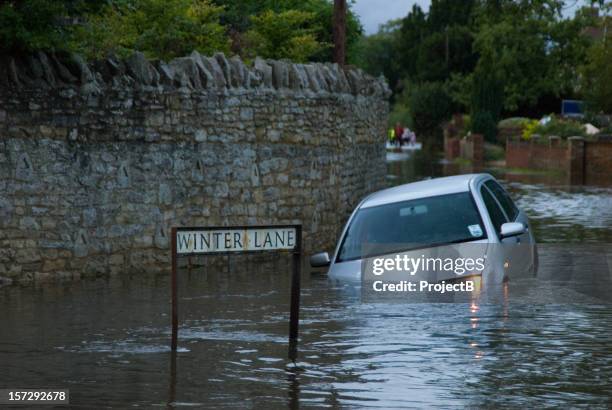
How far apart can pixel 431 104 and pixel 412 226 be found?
2890 inches

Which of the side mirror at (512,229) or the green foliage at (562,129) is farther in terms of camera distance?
the green foliage at (562,129)

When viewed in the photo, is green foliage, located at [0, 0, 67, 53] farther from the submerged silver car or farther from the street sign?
the street sign

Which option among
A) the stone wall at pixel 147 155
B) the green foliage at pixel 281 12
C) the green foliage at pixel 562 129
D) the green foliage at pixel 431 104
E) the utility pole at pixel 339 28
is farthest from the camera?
the green foliage at pixel 431 104

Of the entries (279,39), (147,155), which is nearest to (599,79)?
(279,39)

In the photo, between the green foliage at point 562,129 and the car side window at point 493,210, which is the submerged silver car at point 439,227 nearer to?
the car side window at point 493,210

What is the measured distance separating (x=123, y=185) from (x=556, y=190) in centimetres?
2030

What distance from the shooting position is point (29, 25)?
645 inches

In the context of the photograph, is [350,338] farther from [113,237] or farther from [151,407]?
[113,237]

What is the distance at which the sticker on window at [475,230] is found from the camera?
12844 mm

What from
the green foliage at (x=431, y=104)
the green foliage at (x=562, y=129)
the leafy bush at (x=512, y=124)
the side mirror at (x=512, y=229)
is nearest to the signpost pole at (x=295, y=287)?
the side mirror at (x=512, y=229)

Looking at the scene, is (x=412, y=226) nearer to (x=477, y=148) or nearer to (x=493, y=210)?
(x=493, y=210)

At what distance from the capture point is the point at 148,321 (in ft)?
44.0

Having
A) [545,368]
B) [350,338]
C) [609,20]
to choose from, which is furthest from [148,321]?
[609,20]

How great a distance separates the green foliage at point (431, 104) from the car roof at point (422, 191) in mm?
72188
